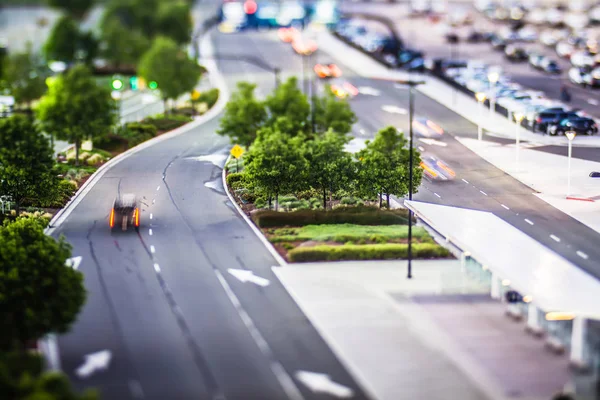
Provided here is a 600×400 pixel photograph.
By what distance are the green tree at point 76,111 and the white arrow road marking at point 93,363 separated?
1689 inches

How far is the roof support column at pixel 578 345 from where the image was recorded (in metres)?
42.9

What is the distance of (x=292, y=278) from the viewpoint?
55938 millimetres

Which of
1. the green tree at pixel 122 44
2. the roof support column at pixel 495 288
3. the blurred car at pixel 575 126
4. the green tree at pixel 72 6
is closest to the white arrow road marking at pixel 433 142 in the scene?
the blurred car at pixel 575 126

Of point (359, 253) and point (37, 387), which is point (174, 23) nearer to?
point (359, 253)

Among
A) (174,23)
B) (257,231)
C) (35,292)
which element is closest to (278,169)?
(257,231)

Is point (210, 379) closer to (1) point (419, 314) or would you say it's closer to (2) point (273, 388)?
(2) point (273, 388)

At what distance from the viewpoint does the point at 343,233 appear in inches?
2488

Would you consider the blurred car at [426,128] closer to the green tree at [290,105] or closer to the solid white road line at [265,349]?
the green tree at [290,105]

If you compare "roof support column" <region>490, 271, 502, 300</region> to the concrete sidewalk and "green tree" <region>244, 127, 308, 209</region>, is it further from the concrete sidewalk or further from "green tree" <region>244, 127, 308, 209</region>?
"green tree" <region>244, 127, 308, 209</region>

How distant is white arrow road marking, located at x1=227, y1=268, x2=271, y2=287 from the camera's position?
55.2 m

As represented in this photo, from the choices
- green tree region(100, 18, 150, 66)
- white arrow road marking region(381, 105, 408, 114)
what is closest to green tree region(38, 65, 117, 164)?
white arrow road marking region(381, 105, 408, 114)

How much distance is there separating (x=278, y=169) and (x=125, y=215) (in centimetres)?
1011

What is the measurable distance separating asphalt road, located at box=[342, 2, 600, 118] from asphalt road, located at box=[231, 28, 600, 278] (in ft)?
48.3

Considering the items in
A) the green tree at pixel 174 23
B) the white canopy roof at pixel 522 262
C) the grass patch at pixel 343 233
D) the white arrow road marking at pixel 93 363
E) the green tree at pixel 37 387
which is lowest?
the white arrow road marking at pixel 93 363
